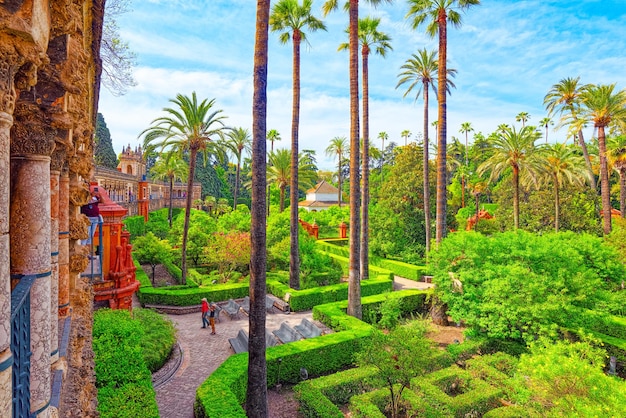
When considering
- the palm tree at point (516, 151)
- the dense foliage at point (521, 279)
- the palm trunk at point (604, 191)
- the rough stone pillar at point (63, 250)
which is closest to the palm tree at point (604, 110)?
the palm trunk at point (604, 191)

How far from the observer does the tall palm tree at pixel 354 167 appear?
1625 cm

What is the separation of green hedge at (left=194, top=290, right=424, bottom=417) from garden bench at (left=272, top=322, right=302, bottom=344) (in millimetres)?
999

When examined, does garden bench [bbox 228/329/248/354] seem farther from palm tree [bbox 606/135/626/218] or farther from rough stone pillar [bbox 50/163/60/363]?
palm tree [bbox 606/135/626/218]

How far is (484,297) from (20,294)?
557 inches

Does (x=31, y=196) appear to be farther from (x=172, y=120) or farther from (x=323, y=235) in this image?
(x=323, y=235)

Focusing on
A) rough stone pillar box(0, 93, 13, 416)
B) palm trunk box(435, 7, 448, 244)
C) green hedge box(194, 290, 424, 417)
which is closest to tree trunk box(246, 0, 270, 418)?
green hedge box(194, 290, 424, 417)

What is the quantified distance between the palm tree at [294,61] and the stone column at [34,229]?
16742 mm

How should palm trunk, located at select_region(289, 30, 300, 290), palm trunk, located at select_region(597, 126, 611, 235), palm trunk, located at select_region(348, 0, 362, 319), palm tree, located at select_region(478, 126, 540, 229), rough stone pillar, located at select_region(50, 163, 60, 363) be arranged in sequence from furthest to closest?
1. palm tree, located at select_region(478, 126, 540, 229)
2. palm trunk, located at select_region(597, 126, 611, 235)
3. palm trunk, located at select_region(289, 30, 300, 290)
4. palm trunk, located at select_region(348, 0, 362, 319)
5. rough stone pillar, located at select_region(50, 163, 60, 363)

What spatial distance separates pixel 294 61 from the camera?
20328mm

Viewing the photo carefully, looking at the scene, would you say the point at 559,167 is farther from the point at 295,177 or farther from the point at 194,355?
the point at 194,355

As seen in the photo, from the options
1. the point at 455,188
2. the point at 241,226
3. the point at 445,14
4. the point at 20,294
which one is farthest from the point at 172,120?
the point at 455,188

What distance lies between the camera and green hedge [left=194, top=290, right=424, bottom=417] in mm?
8766

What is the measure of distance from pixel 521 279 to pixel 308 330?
26.8 feet

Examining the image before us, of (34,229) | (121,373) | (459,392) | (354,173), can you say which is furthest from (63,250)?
(354,173)
